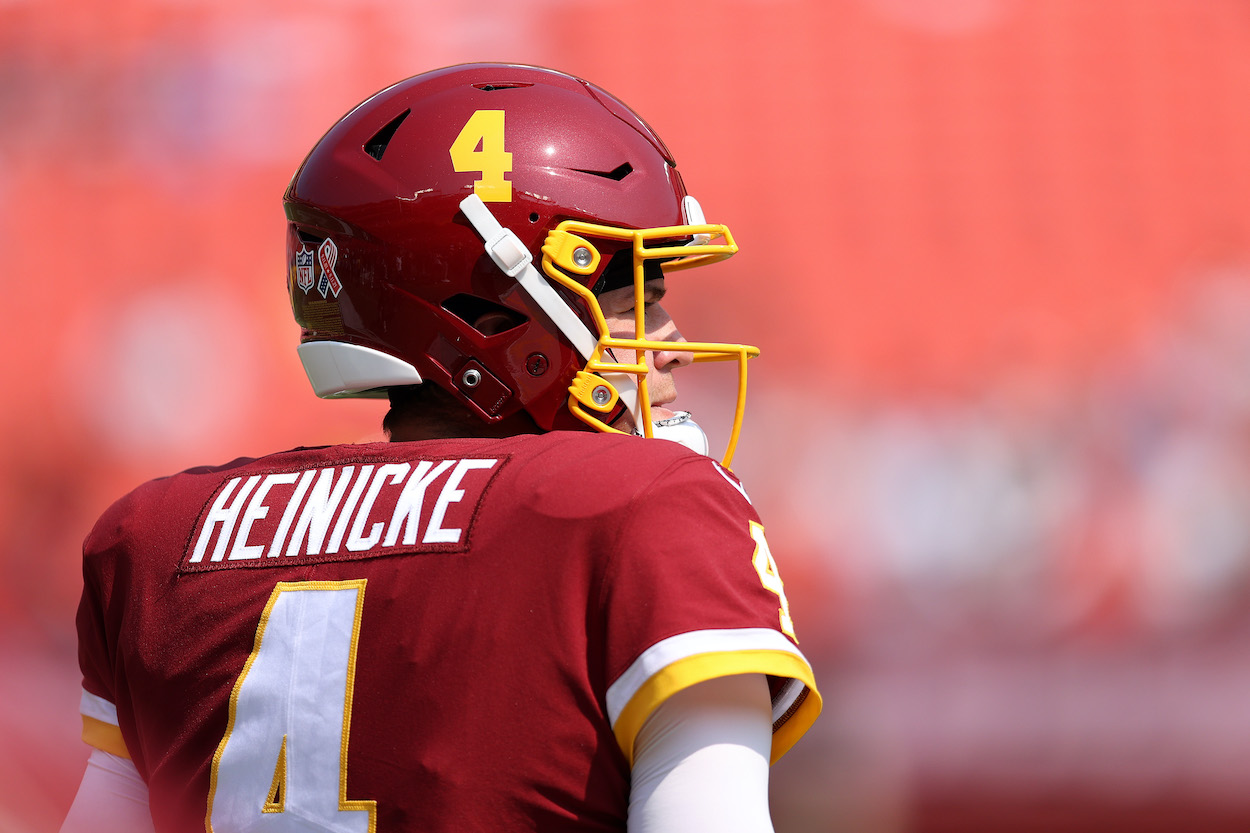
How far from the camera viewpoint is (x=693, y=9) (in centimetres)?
338

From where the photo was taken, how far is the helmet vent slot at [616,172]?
1.29 m

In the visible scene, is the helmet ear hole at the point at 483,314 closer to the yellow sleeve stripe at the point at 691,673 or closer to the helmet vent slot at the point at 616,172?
the helmet vent slot at the point at 616,172

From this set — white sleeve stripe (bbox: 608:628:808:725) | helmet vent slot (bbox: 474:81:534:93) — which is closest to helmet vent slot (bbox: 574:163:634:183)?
helmet vent slot (bbox: 474:81:534:93)

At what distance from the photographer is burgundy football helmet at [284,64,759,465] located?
1257 millimetres

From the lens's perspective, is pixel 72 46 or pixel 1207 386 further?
pixel 72 46

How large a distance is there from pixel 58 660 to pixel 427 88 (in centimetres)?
249

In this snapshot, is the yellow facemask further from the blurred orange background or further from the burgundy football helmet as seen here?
the blurred orange background

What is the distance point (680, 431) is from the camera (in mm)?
1387

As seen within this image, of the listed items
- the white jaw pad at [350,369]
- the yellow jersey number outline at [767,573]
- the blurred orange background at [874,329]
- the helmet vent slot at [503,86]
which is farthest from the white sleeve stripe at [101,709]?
the blurred orange background at [874,329]

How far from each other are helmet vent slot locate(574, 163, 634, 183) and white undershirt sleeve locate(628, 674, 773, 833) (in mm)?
672

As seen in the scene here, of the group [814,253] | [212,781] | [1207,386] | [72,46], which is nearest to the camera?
[212,781]

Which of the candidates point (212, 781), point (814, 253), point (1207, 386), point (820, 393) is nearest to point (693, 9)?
point (814, 253)

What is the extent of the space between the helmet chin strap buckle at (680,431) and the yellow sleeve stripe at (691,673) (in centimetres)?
52

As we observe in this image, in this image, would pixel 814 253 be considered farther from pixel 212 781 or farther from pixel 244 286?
pixel 212 781
